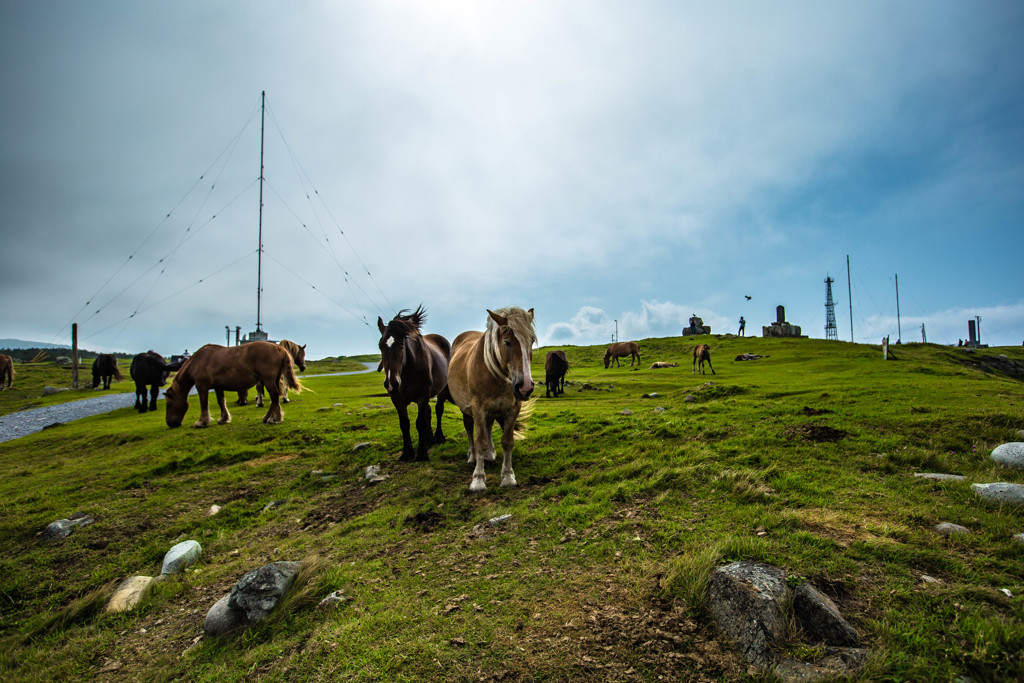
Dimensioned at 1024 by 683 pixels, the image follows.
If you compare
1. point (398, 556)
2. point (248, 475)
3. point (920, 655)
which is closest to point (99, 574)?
point (248, 475)

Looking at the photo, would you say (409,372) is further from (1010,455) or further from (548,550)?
(1010,455)

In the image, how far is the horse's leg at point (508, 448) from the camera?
20.3 ft

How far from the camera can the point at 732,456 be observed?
641 centimetres

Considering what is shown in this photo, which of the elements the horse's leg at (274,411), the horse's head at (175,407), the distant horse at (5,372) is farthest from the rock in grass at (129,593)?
the distant horse at (5,372)

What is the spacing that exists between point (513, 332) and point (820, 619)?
13.1 ft

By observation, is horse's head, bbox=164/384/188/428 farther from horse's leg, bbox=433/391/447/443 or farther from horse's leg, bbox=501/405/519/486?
horse's leg, bbox=501/405/519/486

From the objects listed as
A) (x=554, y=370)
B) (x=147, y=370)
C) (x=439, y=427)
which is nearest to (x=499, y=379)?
(x=439, y=427)

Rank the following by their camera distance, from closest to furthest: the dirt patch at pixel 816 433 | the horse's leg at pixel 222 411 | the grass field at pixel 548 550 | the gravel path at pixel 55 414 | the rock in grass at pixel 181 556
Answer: the grass field at pixel 548 550, the rock in grass at pixel 181 556, the dirt patch at pixel 816 433, the horse's leg at pixel 222 411, the gravel path at pixel 55 414

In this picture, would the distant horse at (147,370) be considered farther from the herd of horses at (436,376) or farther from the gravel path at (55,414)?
the herd of horses at (436,376)

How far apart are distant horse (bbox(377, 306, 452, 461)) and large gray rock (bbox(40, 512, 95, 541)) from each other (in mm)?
4611

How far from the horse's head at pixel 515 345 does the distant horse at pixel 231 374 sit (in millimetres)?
9138

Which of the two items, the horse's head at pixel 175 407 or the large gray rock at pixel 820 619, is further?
the horse's head at pixel 175 407

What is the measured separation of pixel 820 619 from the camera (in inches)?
112

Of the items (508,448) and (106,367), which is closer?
(508,448)
